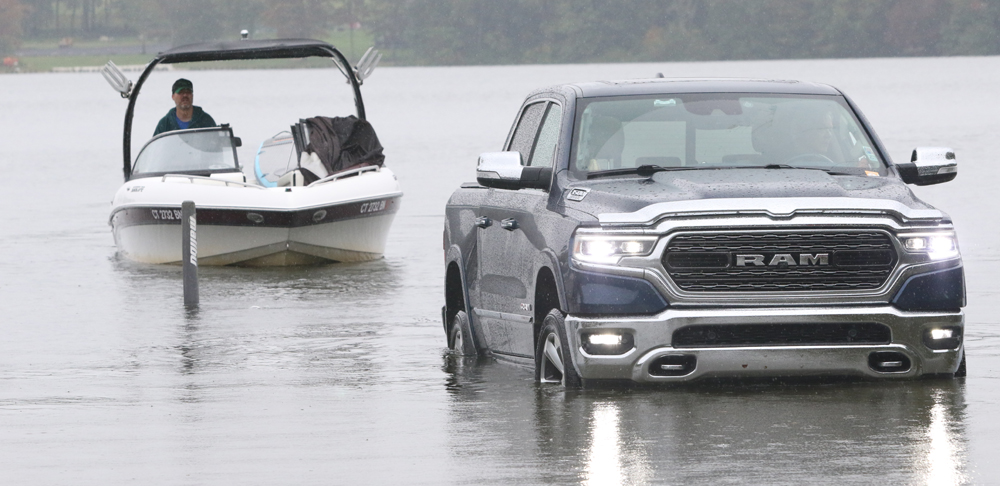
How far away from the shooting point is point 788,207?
9648 mm

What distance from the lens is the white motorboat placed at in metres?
22.2

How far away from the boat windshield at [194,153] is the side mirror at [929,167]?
1284cm

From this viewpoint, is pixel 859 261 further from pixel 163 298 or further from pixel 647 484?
pixel 163 298

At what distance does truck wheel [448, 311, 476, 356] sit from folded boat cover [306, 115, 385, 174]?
33.2ft

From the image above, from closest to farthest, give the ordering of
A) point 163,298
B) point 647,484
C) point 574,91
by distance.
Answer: point 647,484 < point 574,91 < point 163,298

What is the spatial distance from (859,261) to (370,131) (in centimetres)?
1395

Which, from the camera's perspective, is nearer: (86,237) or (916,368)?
(916,368)

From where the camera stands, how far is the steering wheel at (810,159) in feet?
35.0

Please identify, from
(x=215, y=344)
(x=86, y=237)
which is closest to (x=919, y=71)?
(x=86, y=237)

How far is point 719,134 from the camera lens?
35.5ft

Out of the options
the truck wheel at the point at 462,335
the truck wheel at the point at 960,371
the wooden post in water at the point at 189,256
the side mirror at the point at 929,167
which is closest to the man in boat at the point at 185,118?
the wooden post in water at the point at 189,256

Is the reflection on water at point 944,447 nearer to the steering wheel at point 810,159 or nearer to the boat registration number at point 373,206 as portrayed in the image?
the steering wheel at point 810,159

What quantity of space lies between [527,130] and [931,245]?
2.86 meters

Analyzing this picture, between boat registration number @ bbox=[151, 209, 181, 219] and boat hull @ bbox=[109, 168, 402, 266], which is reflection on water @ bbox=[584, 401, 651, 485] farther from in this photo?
boat registration number @ bbox=[151, 209, 181, 219]
